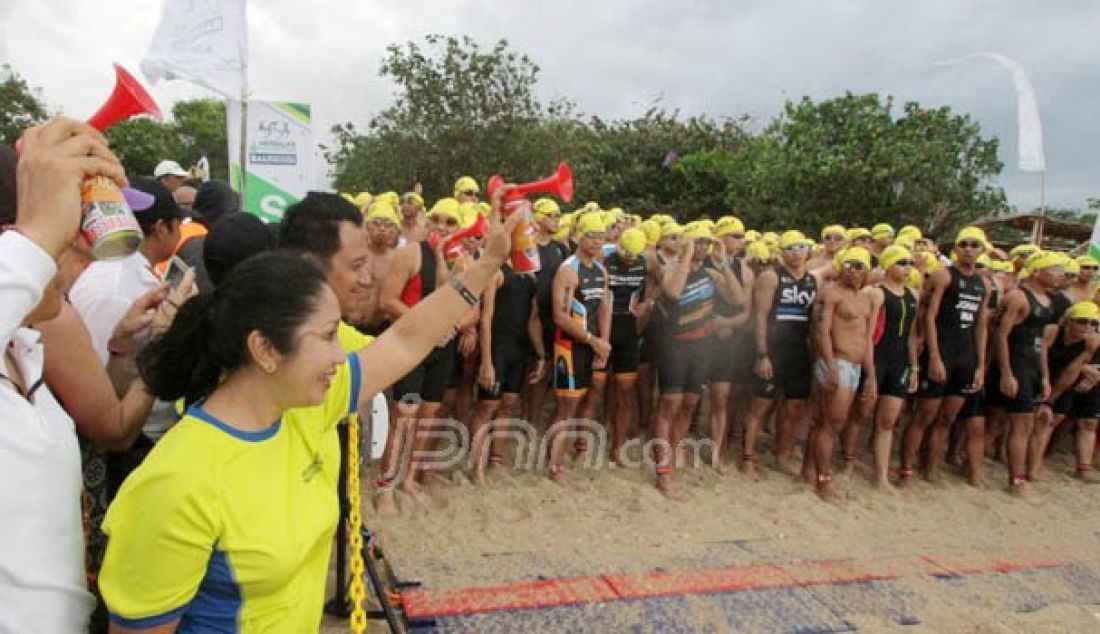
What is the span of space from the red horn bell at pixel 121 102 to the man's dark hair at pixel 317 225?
70cm

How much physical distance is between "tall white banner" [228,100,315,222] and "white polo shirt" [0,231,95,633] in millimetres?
5387

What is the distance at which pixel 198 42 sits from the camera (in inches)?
223

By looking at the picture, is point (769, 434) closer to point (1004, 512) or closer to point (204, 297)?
point (1004, 512)

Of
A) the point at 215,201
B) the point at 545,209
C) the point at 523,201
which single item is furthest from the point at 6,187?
the point at 545,209

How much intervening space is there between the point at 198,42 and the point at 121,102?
183 inches

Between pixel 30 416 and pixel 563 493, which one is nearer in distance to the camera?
pixel 30 416

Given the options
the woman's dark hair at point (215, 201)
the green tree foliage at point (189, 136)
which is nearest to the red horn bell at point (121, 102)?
the woman's dark hair at point (215, 201)

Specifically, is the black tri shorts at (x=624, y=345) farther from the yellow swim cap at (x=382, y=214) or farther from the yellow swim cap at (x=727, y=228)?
the yellow swim cap at (x=382, y=214)

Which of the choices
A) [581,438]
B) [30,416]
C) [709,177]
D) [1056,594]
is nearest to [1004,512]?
[1056,594]

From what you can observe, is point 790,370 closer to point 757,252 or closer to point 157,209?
point 757,252

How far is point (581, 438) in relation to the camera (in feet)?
21.6

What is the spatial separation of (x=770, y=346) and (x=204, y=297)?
5535 millimetres

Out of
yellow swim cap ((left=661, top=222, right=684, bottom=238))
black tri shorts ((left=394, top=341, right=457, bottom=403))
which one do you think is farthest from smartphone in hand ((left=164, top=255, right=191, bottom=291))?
yellow swim cap ((left=661, top=222, right=684, bottom=238))

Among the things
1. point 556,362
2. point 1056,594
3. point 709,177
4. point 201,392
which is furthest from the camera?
point 709,177
